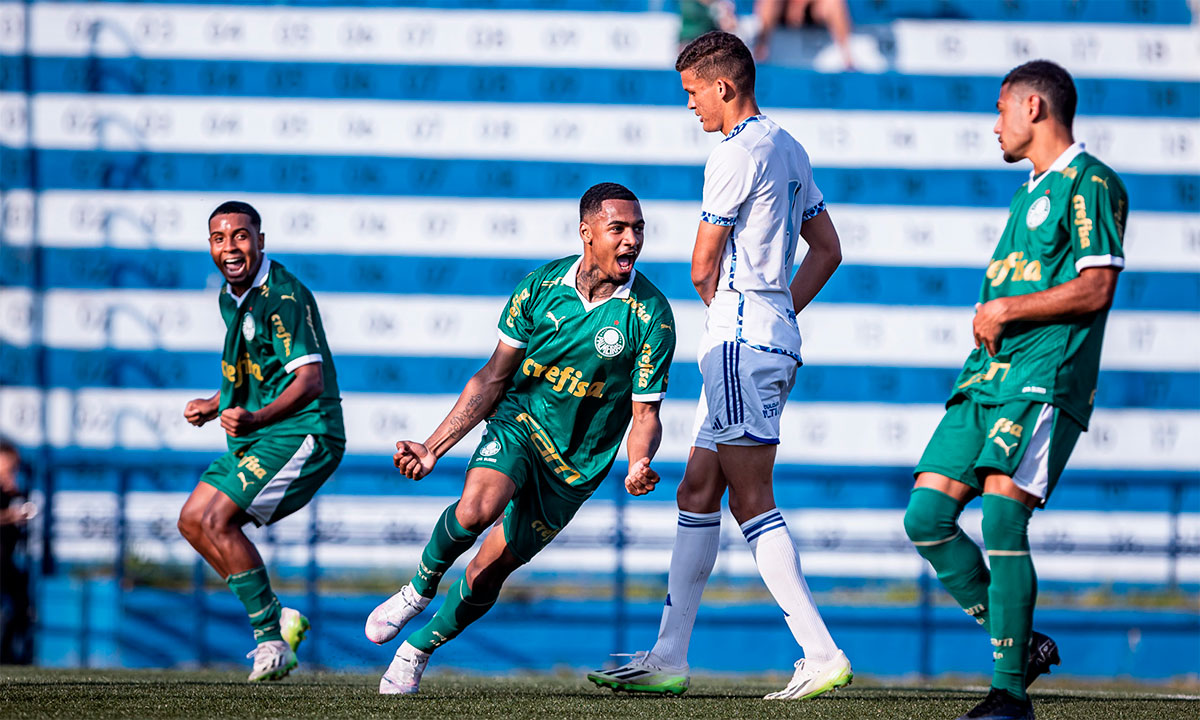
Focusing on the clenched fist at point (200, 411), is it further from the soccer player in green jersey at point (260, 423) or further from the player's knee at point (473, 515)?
the player's knee at point (473, 515)

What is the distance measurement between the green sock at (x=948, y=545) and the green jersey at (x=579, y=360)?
3.28ft

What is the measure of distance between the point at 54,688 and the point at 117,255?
6002 mm

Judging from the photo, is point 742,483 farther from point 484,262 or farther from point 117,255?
point 117,255

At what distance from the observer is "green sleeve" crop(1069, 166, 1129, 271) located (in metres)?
3.37

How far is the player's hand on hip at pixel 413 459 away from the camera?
3941mm

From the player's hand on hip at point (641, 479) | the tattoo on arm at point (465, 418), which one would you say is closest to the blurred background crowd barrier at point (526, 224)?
the tattoo on arm at point (465, 418)

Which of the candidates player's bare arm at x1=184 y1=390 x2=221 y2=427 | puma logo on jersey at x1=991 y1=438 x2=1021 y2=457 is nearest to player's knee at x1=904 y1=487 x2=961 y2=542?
puma logo on jersey at x1=991 y1=438 x2=1021 y2=457

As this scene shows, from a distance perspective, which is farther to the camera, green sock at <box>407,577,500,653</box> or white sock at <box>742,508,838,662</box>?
green sock at <box>407,577,500,653</box>

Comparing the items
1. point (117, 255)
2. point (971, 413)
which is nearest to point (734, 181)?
point (971, 413)

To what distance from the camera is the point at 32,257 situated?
9953mm

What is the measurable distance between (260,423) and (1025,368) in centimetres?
285

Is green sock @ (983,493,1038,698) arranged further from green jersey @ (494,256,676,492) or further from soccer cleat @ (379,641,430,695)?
soccer cleat @ (379,641,430,695)

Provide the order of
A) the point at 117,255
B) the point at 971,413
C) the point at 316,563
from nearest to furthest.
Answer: the point at 971,413
the point at 316,563
the point at 117,255

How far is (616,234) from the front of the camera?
4.29 meters
